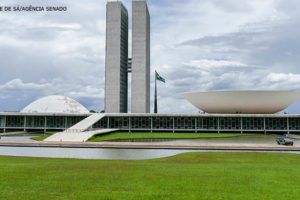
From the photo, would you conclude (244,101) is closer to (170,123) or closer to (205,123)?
(205,123)

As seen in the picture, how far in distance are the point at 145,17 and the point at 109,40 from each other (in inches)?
479

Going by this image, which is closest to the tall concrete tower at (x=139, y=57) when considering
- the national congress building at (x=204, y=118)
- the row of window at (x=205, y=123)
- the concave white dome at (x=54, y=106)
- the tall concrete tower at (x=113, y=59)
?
the tall concrete tower at (x=113, y=59)

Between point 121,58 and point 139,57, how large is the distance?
5170 millimetres

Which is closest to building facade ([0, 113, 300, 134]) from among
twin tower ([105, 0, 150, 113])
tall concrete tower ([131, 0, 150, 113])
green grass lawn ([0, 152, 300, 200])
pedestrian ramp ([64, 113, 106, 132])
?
pedestrian ramp ([64, 113, 106, 132])

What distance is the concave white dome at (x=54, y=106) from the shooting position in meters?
70.8

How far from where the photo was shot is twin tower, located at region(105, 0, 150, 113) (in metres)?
82.1

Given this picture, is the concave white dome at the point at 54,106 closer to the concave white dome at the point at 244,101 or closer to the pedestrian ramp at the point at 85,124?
the pedestrian ramp at the point at 85,124

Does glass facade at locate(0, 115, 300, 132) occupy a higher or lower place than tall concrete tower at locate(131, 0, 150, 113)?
lower

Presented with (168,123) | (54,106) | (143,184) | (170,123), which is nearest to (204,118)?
(170,123)

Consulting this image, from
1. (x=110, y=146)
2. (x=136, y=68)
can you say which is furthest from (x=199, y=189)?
(x=136, y=68)

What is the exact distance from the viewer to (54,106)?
235 feet

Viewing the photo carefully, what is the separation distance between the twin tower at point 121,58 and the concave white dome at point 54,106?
10193 mm

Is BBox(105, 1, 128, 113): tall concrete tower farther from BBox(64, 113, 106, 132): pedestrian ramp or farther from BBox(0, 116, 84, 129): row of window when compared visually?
BBox(64, 113, 106, 132): pedestrian ramp

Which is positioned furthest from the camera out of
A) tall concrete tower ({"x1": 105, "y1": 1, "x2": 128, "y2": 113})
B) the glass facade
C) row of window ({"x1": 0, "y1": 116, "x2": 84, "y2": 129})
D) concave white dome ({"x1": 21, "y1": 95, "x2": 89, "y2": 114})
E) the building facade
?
tall concrete tower ({"x1": 105, "y1": 1, "x2": 128, "y2": 113})
